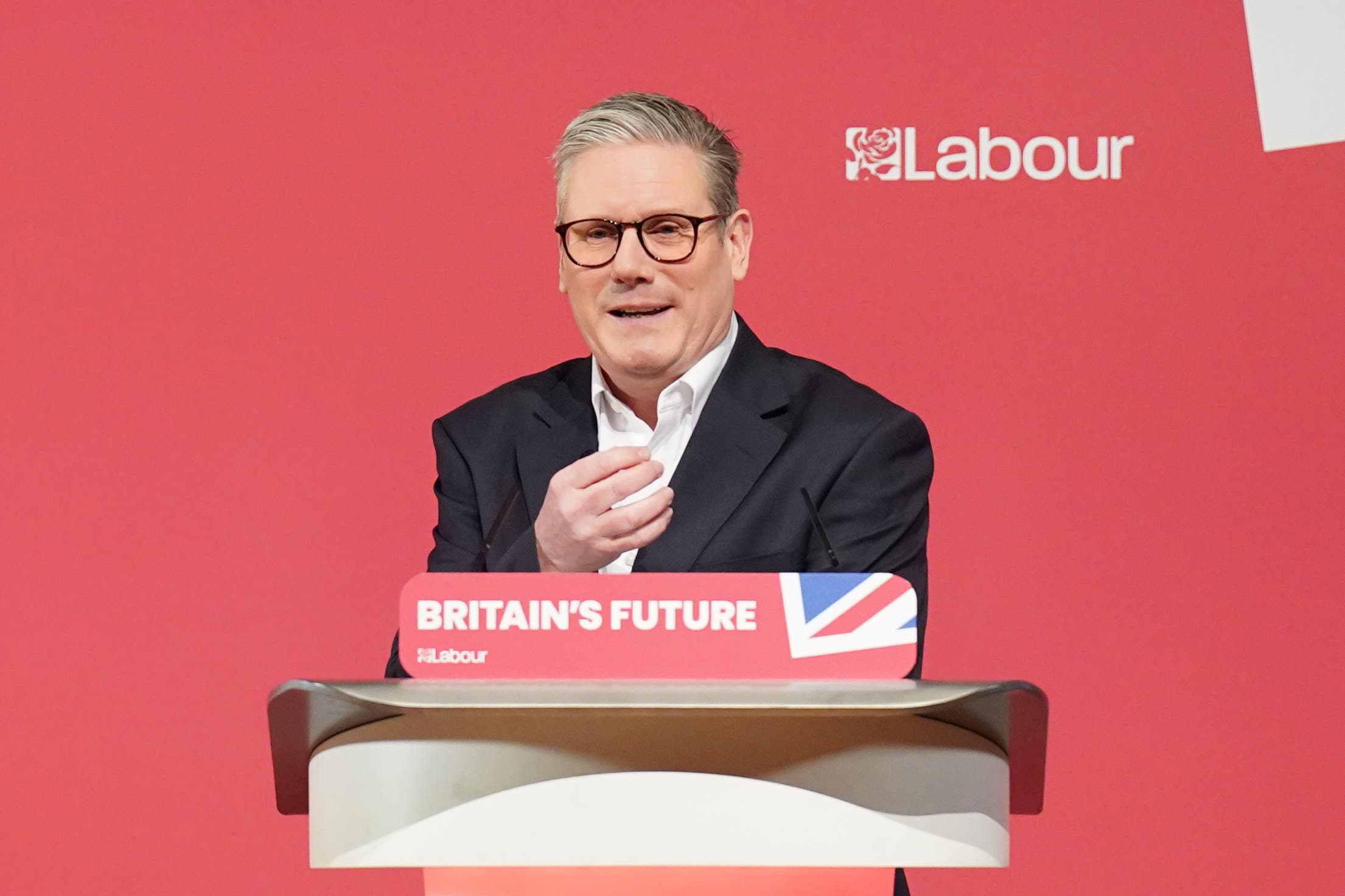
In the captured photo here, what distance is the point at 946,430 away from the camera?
2.59m

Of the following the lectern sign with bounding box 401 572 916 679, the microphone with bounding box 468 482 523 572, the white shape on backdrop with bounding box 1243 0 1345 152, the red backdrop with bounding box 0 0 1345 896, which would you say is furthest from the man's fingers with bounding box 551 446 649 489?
the white shape on backdrop with bounding box 1243 0 1345 152

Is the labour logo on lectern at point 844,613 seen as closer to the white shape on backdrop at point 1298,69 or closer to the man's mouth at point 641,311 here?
the man's mouth at point 641,311

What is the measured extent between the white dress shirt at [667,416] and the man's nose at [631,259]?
0.48 ft

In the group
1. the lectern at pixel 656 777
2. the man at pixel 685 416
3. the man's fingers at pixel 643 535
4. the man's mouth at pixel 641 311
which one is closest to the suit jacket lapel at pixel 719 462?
the man at pixel 685 416

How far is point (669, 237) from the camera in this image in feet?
6.35

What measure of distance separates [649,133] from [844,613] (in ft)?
2.87

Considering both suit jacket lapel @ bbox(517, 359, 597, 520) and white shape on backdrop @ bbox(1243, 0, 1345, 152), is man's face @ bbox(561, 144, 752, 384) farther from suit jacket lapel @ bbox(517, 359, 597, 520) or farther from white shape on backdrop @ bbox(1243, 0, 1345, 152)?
white shape on backdrop @ bbox(1243, 0, 1345, 152)

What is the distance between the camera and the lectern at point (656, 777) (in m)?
1.13

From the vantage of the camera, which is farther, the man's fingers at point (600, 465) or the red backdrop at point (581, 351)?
the red backdrop at point (581, 351)

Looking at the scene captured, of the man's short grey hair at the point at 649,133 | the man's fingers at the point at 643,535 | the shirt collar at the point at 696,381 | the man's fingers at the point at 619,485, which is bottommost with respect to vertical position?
the man's fingers at the point at 643,535

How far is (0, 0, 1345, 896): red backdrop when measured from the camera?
2555mm

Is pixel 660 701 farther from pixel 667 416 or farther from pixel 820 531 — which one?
pixel 667 416

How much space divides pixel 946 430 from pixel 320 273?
1.02 meters

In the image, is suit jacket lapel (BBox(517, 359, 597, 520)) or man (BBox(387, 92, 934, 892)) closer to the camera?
man (BBox(387, 92, 934, 892))
